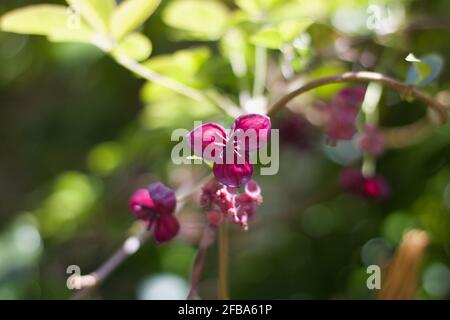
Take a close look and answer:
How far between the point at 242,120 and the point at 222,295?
0.85 feet

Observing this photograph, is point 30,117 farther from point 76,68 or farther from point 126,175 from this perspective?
point 126,175

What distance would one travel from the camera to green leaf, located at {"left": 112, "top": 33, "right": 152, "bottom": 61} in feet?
2.98

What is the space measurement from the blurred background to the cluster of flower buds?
240 millimetres

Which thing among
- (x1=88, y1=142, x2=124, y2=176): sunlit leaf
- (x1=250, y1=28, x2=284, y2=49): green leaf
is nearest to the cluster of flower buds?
(x1=250, y1=28, x2=284, y2=49): green leaf

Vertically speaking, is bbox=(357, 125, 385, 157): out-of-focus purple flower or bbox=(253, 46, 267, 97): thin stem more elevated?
bbox=(253, 46, 267, 97): thin stem

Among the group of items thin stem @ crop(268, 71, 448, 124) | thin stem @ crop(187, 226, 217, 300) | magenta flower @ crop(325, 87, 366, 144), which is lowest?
thin stem @ crop(187, 226, 217, 300)

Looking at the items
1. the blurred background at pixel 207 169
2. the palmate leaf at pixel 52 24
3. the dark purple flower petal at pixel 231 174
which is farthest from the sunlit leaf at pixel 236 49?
the dark purple flower petal at pixel 231 174

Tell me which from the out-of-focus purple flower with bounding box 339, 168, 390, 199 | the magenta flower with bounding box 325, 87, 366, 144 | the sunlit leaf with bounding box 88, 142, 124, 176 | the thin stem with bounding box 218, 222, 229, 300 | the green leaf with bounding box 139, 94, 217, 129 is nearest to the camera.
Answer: the thin stem with bounding box 218, 222, 229, 300

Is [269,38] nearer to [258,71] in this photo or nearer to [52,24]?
[258,71]

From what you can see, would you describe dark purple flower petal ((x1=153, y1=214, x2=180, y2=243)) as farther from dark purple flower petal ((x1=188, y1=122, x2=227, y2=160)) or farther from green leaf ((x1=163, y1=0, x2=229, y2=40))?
green leaf ((x1=163, y1=0, x2=229, y2=40))

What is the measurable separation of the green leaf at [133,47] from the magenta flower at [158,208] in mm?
207

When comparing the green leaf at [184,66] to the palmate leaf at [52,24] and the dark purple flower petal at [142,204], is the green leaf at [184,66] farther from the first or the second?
the dark purple flower petal at [142,204]

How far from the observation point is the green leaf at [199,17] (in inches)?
38.9
